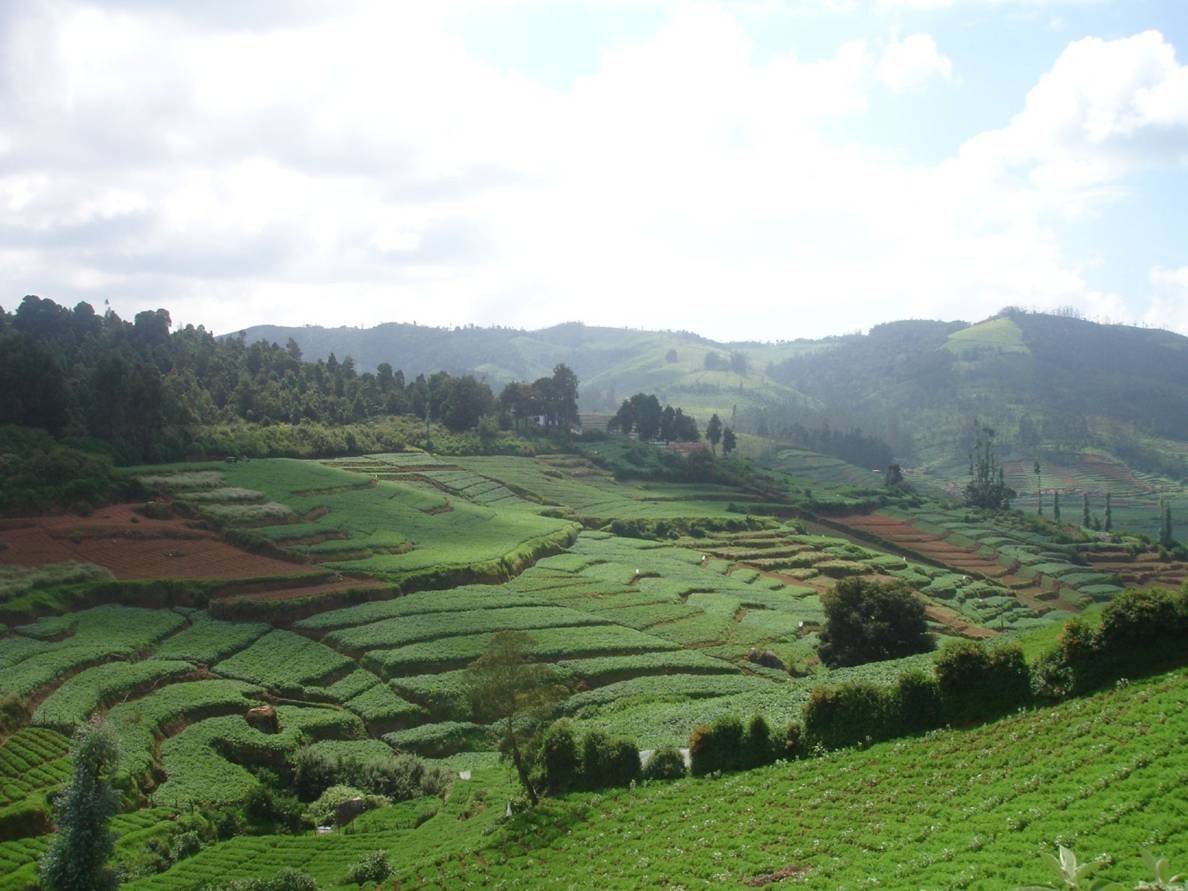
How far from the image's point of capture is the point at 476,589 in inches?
2596

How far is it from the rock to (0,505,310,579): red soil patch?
19.8 m

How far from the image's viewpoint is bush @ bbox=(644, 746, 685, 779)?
107 feet

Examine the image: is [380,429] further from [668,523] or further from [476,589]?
[476,589]

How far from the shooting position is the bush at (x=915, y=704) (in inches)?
1161

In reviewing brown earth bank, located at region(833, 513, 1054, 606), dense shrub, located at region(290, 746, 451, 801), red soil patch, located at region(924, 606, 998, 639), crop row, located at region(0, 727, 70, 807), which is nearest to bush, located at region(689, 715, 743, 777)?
dense shrub, located at region(290, 746, 451, 801)

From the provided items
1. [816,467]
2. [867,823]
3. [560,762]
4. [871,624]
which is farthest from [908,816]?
[816,467]

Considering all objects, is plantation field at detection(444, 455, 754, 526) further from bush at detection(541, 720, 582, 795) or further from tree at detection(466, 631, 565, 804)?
bush at detection(541, 720, 582, 795)

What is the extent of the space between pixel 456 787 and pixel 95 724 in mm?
15033

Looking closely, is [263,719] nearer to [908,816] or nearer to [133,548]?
[133,548]

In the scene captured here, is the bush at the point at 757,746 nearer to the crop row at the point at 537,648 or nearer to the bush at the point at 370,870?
the bush at the point at 370,870

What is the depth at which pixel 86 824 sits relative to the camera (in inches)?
1134

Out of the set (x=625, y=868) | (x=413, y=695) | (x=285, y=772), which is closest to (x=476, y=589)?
(x=413, y=695)

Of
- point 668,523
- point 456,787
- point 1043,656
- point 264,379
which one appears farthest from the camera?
point 264,379

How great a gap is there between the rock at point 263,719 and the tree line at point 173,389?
171 ft
